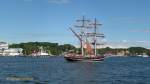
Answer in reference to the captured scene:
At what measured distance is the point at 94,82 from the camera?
7931 cm

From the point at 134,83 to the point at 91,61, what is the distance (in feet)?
391

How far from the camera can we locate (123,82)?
7988 cm

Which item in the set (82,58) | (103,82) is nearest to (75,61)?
(82,58)

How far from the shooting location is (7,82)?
73.5 meters

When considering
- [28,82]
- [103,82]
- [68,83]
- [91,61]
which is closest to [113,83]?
[103,82]

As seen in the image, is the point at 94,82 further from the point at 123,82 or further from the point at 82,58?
the point at 82,58

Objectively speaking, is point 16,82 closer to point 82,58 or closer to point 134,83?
point 134,83

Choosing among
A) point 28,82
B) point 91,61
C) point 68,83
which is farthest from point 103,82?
point 91,61

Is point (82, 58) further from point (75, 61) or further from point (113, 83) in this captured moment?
point (113, 83)

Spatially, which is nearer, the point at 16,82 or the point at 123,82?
the point at 16,82

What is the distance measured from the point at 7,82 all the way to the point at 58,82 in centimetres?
897

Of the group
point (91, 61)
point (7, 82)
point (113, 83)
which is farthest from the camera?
point (91, 61)

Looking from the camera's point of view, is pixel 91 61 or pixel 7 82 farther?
pixel 91 61

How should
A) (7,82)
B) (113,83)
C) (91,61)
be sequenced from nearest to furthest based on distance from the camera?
1. (7,82)
2. (113,83)
3. (91,61)
